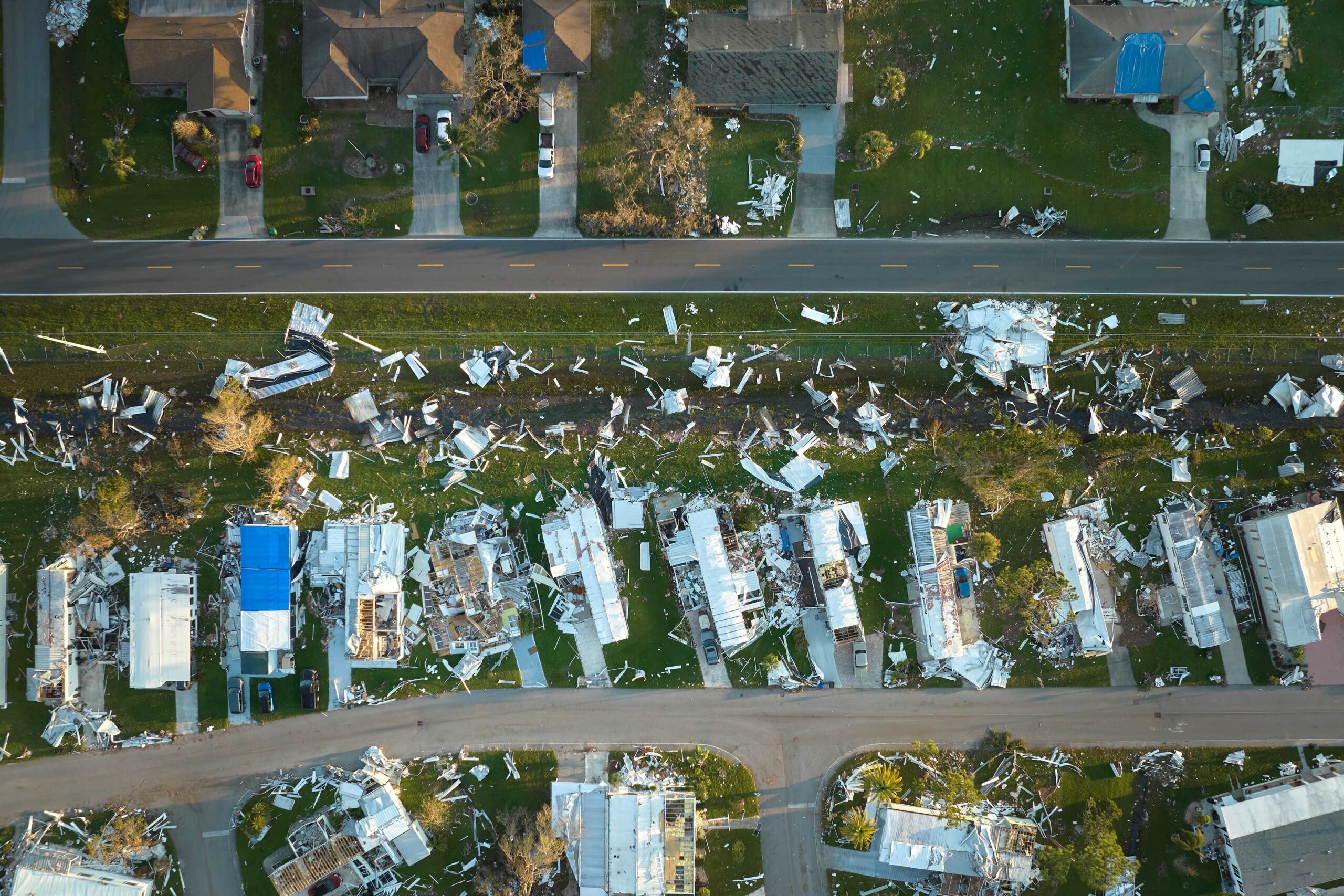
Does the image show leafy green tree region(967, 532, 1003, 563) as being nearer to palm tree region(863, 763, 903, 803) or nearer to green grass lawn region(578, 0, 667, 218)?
palm tree region(863, 763, 903, 803)

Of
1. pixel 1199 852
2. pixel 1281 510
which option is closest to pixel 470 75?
pixel 1281 510

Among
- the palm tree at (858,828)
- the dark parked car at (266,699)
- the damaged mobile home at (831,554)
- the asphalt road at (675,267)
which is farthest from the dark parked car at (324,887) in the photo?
the asphalt road at (675,267)

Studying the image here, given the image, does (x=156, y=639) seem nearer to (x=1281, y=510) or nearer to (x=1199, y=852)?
(x=1199, y=852)

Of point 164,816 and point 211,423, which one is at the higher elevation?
point 211,423

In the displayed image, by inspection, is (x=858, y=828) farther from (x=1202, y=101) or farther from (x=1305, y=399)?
(x=1202, y=101)

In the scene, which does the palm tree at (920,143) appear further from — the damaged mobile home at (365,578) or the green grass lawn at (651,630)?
the damaged mobile home at (365,578)

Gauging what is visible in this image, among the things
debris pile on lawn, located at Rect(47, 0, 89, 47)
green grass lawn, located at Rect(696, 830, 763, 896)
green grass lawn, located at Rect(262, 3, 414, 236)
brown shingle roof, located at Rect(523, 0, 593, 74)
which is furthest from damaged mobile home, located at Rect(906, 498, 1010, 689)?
debris pile on lawn, located at Rect(47, 0, 89, 47)

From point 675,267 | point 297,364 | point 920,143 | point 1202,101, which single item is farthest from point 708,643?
point 1202,101
